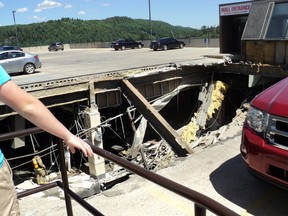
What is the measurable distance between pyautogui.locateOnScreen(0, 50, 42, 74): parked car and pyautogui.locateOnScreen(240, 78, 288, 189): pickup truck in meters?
17.3

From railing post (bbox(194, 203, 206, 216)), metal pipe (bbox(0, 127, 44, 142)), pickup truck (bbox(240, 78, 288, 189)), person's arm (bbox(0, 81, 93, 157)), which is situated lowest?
pickup truck (bbox(240, 78, 288, 189))

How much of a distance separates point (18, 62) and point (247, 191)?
1737 cm

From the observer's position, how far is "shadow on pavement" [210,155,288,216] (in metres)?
4.49

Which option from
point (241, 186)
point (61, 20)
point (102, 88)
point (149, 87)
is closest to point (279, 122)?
point (241, 186)

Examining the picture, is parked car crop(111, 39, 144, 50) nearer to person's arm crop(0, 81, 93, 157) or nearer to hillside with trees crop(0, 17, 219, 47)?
hillside with trees crop(0, 17, 219, 47)

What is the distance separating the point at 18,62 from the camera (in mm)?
19500

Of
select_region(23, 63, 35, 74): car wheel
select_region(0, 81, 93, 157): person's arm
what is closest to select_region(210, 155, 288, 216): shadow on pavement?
select_region(0, 81, 93, 157): person's arm

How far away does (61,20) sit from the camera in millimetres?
109750

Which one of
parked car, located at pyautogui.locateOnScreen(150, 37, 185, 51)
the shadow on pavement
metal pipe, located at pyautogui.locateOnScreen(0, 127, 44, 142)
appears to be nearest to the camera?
metal pipe, located at pyautogui.locateOnScreen(0, 127, 44, 142)

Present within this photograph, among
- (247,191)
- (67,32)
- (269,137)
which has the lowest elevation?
(247,191)

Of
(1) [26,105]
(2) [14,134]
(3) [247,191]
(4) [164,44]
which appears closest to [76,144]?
(1) [26,105]

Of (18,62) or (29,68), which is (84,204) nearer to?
(18,62)

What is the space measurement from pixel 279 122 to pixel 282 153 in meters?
0.36

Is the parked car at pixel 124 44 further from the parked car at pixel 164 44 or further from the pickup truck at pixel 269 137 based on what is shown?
the pickup truck at pixel 269 137
